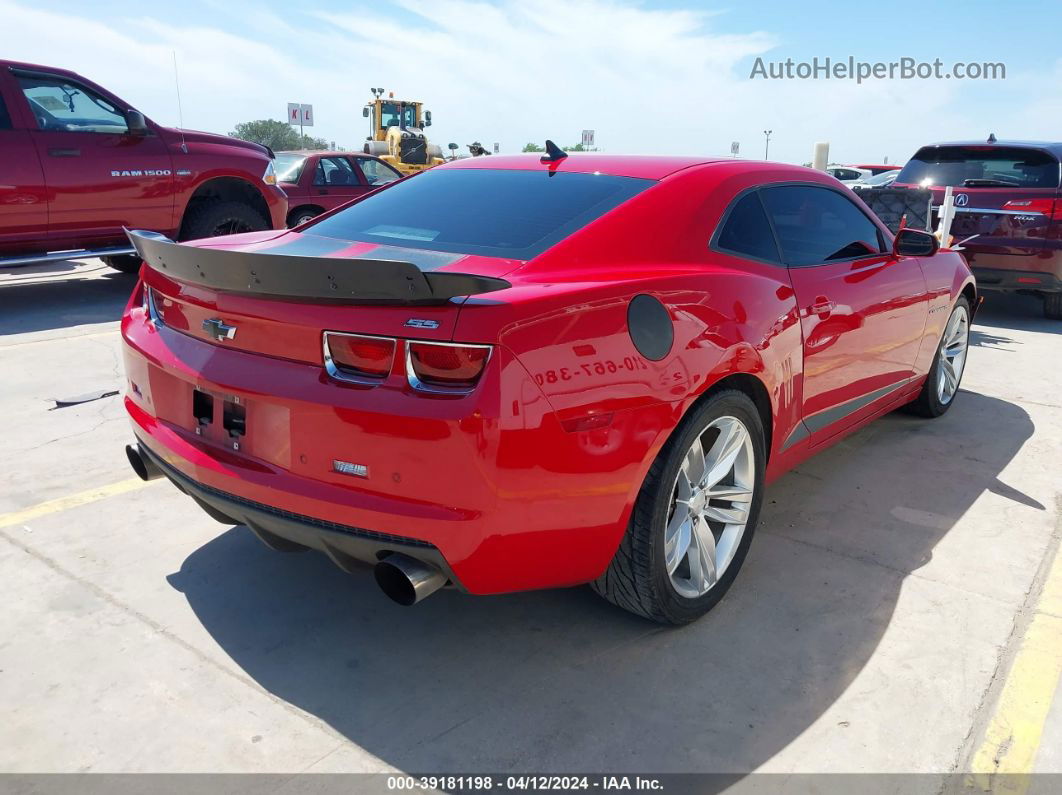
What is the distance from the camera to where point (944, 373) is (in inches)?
201

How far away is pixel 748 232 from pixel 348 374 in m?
1.66

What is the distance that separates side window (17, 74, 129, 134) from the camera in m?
7.15

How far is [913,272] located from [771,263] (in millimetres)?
1535

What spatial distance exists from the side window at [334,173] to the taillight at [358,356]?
1018 centimetres

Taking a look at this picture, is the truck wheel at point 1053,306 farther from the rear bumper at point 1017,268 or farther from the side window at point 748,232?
the side window at point 748,232

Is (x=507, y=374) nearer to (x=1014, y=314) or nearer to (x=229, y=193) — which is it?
(x=229, y=193)

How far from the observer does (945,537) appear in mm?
3562

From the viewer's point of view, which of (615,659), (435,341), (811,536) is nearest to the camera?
(435,341)

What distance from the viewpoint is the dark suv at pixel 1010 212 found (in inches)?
316

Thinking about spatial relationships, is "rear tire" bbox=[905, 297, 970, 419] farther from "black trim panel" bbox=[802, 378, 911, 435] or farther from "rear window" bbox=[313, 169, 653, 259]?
"rear window" bbox=[313, 169, 653, 259]

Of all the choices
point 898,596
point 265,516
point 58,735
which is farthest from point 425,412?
point 898,596

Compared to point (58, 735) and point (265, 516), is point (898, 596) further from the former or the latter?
point (58, 735)

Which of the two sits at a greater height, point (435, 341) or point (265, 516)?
point (435, 341)

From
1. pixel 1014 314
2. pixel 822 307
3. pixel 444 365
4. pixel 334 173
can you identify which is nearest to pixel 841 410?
pixel 822 307
